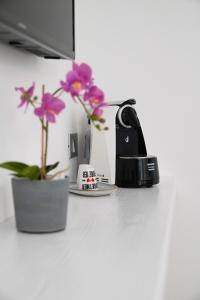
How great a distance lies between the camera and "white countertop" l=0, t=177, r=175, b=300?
63 centimetres

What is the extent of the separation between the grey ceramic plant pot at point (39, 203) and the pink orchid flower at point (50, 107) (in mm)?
140

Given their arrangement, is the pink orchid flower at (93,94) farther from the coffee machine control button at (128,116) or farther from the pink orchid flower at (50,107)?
the coffee machine control button at (128,116)

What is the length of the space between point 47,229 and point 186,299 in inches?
57.3

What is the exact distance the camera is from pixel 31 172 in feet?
3.13

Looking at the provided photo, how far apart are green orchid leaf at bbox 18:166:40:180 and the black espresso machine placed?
2.75ft

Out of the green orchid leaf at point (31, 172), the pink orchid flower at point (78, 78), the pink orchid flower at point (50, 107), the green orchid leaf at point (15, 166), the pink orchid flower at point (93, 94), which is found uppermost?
the pink orchid flower at point (78, 78)

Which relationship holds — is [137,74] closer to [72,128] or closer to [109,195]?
[72,128]

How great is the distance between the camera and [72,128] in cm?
195

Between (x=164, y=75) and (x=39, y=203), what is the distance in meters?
1.45

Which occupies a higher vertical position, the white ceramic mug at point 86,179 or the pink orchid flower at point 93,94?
the pink orchid flower at point 93,94

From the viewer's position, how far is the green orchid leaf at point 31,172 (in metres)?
0.95

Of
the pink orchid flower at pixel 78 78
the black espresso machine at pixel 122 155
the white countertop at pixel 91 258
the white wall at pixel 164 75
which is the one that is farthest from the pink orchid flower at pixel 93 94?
the white wall at pixel 164 75

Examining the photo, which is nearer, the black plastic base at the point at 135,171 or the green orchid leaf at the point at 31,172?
the green orchid leaf at the point at 31,172

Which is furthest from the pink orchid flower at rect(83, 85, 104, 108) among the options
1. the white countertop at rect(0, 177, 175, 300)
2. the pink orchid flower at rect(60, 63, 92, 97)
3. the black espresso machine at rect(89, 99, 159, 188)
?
the black espresso machine at rect(89, 99, 159, 188)
